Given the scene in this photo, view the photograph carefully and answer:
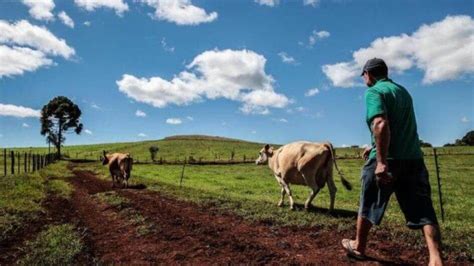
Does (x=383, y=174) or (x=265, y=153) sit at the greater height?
(x=265, y=153)

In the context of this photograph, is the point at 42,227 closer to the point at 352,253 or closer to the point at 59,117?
the point at 352,253

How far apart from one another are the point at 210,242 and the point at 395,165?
4.25m

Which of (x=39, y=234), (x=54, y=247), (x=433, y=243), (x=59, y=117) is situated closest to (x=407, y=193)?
(x=433, y=243)

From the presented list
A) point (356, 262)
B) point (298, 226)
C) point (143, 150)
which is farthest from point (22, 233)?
point (143, 150)

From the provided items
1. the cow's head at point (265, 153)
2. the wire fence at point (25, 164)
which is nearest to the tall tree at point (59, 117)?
the wire fence at point (25, 164)

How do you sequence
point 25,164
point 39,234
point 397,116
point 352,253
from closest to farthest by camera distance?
point 397,116
point 352,253
point 39,234
point 25,164

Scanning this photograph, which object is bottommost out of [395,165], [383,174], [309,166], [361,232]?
[361,232]

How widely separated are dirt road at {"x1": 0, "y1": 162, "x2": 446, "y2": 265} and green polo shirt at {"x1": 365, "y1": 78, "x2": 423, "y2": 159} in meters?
2.05

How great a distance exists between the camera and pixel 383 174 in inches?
226

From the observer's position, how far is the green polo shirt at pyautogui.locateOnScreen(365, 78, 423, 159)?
5938 millimetres

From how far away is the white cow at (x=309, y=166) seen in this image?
13419 mm

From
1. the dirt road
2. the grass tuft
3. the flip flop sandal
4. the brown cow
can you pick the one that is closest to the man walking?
the flip flop sandal

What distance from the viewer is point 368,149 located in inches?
270

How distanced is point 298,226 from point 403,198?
15.1 ft
